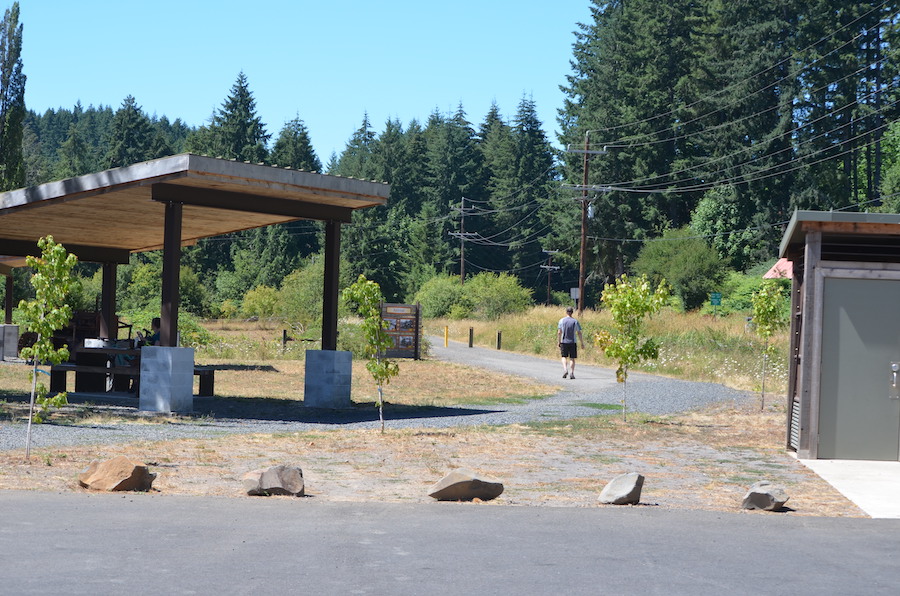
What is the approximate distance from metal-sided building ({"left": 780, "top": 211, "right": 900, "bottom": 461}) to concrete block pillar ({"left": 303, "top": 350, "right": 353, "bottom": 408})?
327 inches

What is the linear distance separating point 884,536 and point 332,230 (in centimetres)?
1240

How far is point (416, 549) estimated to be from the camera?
7.04 m

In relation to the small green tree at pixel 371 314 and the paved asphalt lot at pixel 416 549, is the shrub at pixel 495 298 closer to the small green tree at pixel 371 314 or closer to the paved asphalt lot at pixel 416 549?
the small green tree at pixel 371 314

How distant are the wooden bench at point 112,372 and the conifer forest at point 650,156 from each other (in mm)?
31482

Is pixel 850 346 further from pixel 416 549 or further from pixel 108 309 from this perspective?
pixel 108 309

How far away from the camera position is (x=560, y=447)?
13.7m

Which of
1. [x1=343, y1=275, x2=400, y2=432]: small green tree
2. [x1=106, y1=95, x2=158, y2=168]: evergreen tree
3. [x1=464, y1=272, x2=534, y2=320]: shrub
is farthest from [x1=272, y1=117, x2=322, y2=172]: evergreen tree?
[x1=343, y1=275, x2=400, y2=432]: small green tree

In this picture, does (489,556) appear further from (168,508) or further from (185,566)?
(168,508)

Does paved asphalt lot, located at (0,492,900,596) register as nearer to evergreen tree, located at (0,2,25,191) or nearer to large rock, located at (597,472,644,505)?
large rock, located at (597,472,644,505)

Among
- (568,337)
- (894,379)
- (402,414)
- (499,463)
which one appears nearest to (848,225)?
(894,379)

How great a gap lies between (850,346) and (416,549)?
26.2 ft

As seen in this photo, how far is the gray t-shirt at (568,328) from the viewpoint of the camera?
2616 centimetres

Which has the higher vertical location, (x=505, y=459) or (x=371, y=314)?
(x=371, y=314)

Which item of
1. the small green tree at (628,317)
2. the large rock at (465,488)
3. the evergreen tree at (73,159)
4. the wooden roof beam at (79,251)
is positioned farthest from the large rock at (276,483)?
the evergreen tree at (73,159)
